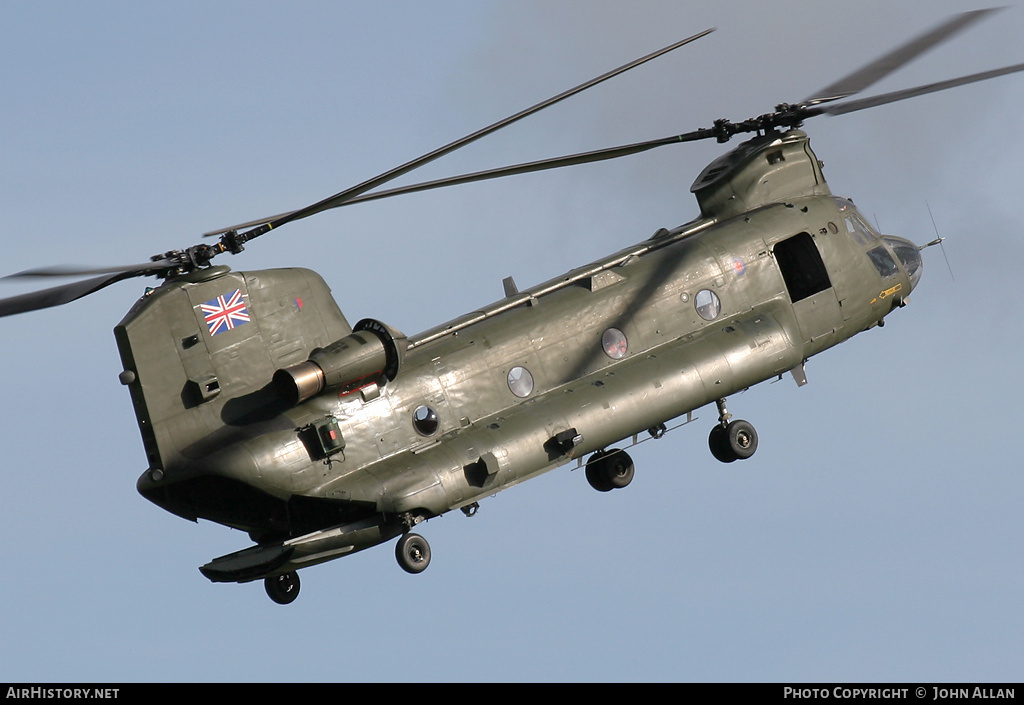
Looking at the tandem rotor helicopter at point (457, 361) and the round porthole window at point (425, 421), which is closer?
the tandem rotor helicopter at point (457, 361)

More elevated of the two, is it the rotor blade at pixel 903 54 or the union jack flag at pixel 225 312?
the rotor blade at pixel 903 54

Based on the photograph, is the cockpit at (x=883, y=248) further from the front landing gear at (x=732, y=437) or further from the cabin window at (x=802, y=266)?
the front landing gear at (x=732, y=437)

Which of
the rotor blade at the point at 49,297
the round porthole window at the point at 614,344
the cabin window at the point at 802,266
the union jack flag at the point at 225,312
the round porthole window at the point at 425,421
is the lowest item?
the round porthole window at the point at 425,421

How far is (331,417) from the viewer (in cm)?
2936

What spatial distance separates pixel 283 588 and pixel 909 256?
15635 millimetres

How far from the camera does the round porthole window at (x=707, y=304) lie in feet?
110

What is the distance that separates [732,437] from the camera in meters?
33.4

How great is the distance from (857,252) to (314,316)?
12.0 m

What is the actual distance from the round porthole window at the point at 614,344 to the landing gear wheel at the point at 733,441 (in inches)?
107

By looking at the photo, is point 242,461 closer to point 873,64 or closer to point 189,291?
point 189,291

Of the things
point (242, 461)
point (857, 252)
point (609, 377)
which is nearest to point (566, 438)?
point (609, 377)

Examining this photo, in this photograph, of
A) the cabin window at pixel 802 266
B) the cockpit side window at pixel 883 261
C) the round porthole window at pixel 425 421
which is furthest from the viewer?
the cockpit side window at pixel 883 261

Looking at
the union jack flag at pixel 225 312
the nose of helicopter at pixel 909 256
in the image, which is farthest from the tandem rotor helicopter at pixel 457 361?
the nose of helicopter at pixel 909 256

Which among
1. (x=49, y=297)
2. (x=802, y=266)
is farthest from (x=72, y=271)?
(x=802, y=266)
